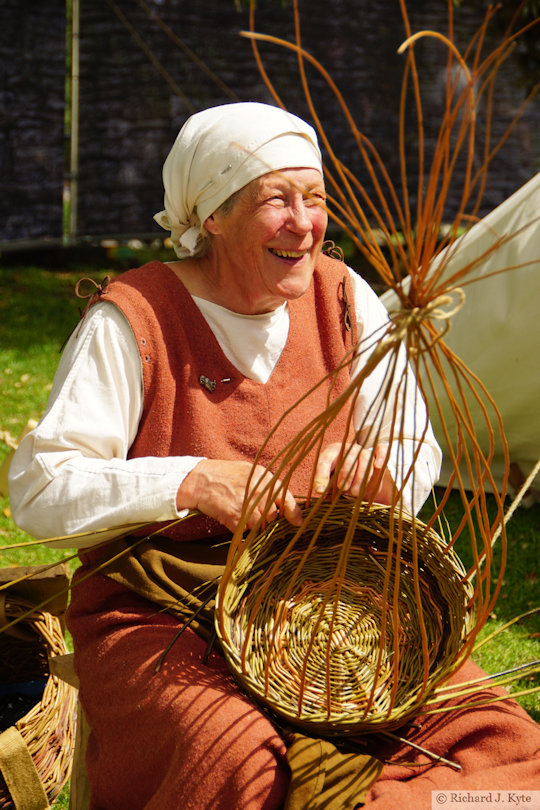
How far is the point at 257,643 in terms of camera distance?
5.44 feet

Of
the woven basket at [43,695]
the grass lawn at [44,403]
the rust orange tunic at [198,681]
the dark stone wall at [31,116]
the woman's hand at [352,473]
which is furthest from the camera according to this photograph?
the dark stone wall at [31,116]

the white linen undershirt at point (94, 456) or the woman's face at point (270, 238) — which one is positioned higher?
the woman's face at point (270, 238)

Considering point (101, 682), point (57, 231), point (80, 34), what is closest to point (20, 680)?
point (101, 682)

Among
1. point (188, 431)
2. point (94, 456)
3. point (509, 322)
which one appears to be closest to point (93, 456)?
point (94, 456)

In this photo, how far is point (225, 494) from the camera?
1.64m

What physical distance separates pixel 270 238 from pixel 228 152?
190 mm

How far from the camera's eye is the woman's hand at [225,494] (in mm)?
1633

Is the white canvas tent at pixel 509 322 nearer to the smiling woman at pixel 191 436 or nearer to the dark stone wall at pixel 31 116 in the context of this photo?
the smiling woman at pixel 191 436

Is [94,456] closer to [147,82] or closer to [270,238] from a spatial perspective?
[270,238]

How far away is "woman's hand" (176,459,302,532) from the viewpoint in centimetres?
163

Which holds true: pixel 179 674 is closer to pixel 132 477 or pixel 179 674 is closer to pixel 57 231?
pixel 132 477

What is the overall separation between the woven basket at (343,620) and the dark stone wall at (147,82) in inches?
218

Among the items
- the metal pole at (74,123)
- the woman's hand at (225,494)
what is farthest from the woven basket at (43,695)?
the metal pole at (74,123)

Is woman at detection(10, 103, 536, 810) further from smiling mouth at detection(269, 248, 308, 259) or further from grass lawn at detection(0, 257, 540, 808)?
grass lawn at detection(0, 257, 540, 808)
